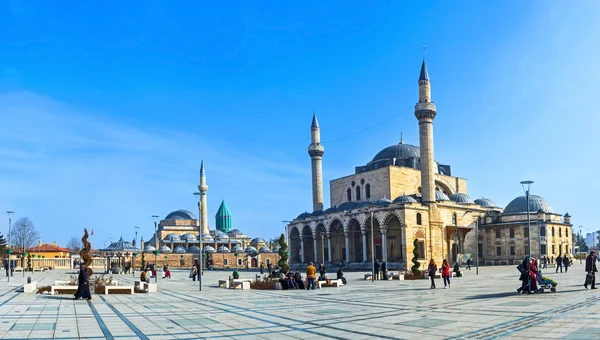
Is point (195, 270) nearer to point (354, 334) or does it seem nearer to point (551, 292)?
point (551, 292)

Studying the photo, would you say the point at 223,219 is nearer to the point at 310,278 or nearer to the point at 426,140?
the point at 426,140

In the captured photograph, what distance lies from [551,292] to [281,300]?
931cm

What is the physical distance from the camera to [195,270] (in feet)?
120

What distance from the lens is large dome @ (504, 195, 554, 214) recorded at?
65250 mm

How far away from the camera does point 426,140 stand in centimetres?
5509

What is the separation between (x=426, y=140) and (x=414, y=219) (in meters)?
8.21

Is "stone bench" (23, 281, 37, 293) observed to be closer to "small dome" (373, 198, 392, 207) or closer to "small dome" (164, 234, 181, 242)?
"small dome" (373, 198, 392, 207)

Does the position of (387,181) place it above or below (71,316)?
above

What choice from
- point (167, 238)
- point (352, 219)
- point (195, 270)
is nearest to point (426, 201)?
point (352, 219)

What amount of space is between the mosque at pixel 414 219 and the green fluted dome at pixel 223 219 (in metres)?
46.1

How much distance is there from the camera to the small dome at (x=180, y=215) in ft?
344

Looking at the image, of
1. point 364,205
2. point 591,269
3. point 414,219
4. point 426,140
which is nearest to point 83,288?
point 591,269

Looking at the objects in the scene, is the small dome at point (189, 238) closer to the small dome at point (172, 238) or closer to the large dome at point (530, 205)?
the small dome at point (172, 238)

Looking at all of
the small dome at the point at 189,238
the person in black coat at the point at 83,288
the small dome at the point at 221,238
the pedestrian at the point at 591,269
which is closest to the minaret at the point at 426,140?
the pedestrian at the point at 591,269
